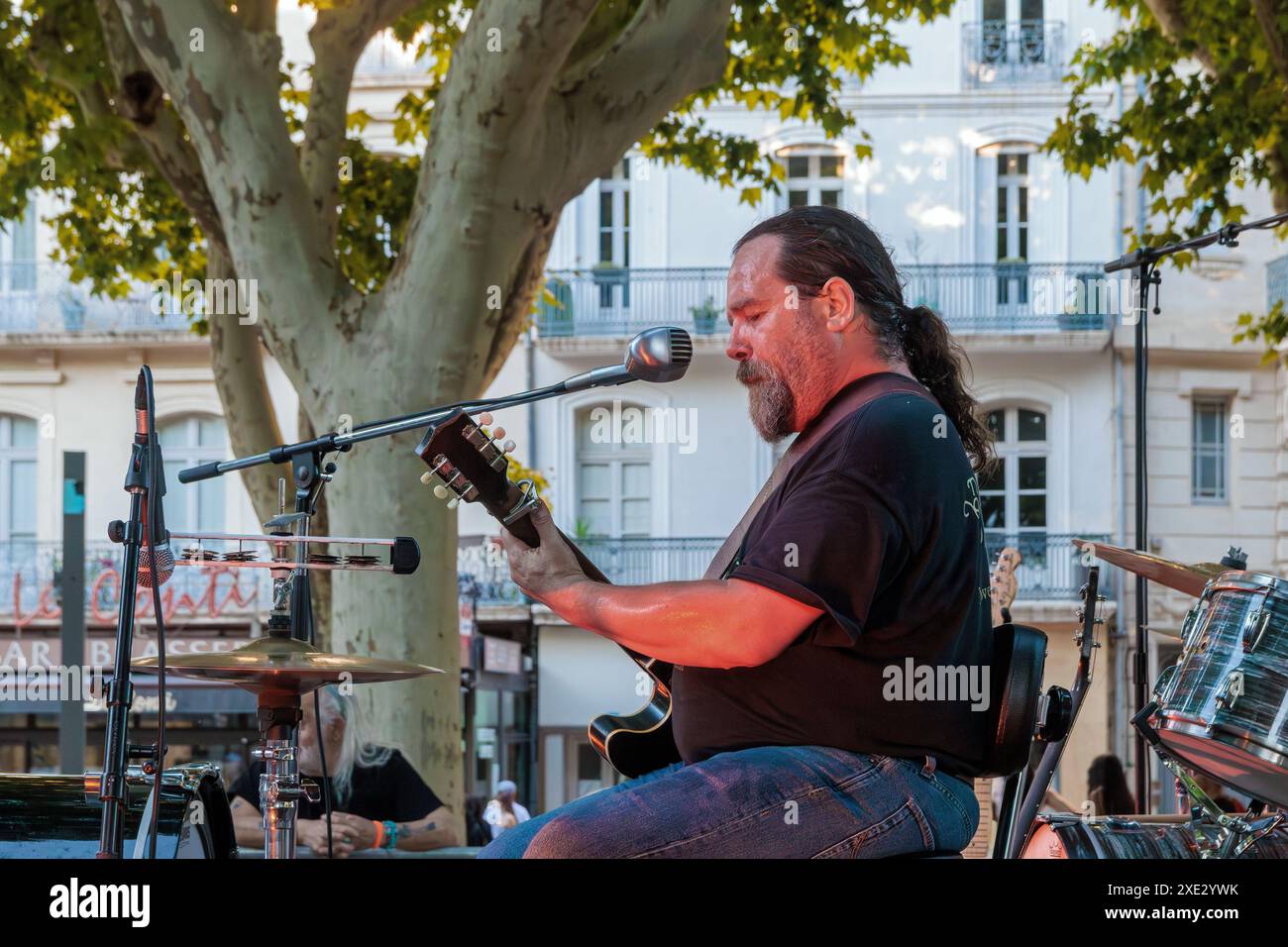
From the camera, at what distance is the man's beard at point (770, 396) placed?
2830 millimetres

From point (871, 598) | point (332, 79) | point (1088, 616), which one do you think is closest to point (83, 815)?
point (871, 598)

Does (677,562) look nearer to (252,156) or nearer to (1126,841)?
(252,156)

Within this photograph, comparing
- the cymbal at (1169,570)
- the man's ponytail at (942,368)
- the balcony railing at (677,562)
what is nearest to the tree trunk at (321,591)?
the cymbal at (1169,570)

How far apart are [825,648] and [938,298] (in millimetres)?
18962

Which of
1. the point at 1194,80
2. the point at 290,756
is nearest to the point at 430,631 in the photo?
the point at 290,756

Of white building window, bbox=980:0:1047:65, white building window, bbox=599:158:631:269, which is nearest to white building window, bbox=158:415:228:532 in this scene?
white building window, bbox=599:158:631:269

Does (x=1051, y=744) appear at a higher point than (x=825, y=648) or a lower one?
lower

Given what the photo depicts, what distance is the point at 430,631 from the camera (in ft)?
23.4

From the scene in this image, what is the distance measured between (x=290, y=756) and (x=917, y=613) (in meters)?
1.87

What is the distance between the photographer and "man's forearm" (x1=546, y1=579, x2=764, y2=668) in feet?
8.15

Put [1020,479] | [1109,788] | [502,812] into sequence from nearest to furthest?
1. [1109,788]
2. [502,812]
3. [1020,479]

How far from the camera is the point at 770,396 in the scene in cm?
284
